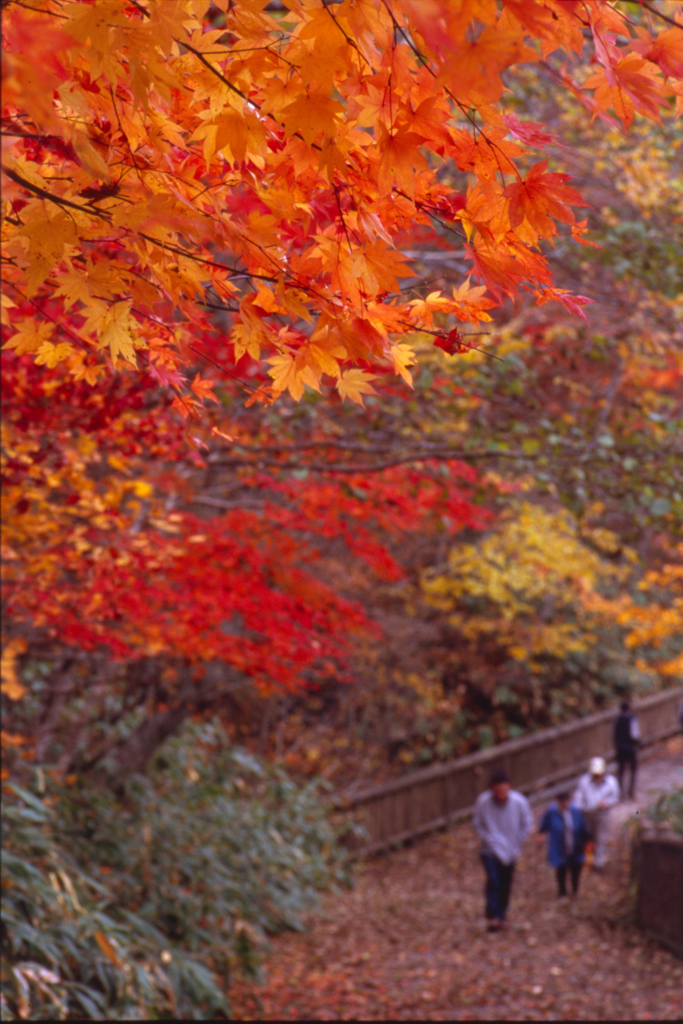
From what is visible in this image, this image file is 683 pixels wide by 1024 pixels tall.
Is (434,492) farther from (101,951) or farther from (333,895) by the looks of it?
(333,895)

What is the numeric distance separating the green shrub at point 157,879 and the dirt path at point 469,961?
476 millimetres

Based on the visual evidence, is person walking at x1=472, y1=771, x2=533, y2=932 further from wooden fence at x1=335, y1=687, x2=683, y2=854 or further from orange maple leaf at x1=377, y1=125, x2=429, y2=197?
orange maple leaf at x1=377, y1=125, x2=429, y2=197

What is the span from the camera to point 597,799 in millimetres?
10781

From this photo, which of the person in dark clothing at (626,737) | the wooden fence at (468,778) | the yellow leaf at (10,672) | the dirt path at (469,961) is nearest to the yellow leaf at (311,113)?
Result: the yellow leaf at (10,672)

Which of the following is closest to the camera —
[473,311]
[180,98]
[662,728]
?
[180,98]

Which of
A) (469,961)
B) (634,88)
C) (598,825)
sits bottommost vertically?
(469,961)

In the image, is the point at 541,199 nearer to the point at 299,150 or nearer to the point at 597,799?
the point at 299,150

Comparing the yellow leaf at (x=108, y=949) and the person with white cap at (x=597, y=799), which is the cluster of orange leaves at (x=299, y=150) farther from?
the person with white cap at (x=597, y=799)

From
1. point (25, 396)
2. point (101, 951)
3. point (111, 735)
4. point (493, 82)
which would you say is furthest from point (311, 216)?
point (111, 735)

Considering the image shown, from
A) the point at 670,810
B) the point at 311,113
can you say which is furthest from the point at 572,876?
the point at 311,113

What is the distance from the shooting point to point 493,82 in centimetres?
170

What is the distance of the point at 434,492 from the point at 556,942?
4470mm

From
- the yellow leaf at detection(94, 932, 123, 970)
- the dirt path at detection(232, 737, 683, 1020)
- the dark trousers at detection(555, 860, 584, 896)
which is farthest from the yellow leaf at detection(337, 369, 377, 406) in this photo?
the dark trousers at detection(555, 860, 584, 896)

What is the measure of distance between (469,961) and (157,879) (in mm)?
2921
